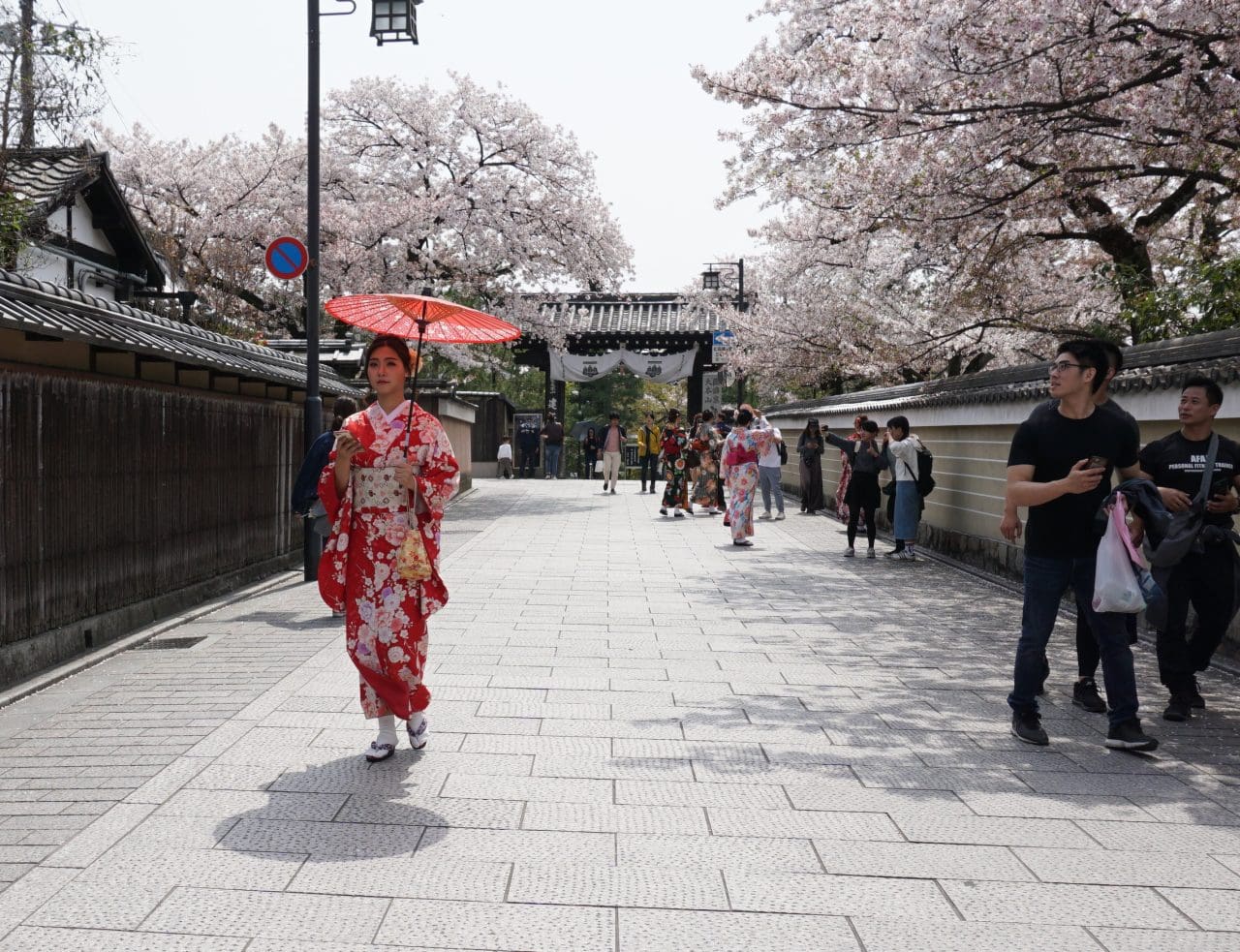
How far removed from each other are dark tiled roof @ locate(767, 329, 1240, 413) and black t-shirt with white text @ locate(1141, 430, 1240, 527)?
1.44 m

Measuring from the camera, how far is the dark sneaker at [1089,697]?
637cm

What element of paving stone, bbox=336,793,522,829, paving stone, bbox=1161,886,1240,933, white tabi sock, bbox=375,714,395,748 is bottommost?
paving stone, bbox=336,793,522,829

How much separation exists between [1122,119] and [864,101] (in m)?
2.57

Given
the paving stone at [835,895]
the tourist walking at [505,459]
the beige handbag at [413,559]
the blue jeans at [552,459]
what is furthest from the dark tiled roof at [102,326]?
the tourist walking at [505,459]

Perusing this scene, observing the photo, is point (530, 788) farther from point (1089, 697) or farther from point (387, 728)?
point (1089, 697)

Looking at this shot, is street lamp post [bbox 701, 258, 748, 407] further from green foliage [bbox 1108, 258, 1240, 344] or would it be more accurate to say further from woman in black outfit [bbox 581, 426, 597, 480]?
green foliage [bbox 1108, 258, 1240, 344]

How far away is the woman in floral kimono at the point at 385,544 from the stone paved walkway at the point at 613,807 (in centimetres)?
33

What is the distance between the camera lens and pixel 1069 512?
561 centimetres

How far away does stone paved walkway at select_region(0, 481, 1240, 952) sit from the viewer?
11.3 feet

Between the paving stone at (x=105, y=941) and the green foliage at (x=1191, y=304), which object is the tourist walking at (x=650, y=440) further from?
the paving stone at (x=105, y=941)

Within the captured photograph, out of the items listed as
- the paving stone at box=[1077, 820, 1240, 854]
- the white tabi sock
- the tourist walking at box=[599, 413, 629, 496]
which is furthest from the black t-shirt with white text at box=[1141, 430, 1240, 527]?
the tourist walking at box=[599, 413, 629, 496]

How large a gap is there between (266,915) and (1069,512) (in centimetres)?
422

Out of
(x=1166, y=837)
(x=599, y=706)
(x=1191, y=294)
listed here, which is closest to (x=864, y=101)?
(x=1191, y=294)

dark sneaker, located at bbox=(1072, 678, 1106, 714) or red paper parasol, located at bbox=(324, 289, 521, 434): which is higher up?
red paper parasol, located at bbox=(324, 289, 521, 434)
